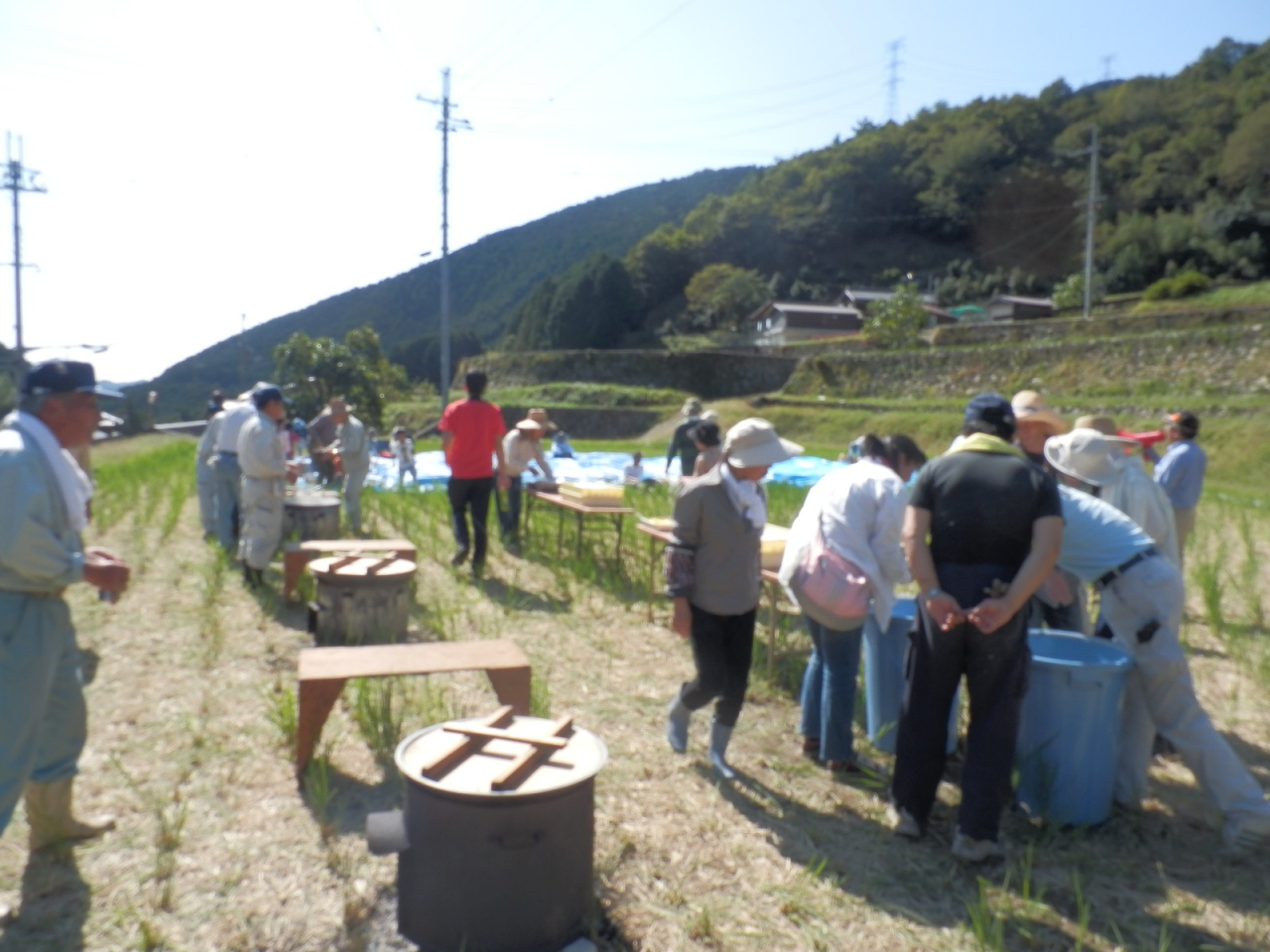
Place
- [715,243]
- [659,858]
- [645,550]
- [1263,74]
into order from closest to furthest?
[659,858], [645,550], [1263,74], [715,243]

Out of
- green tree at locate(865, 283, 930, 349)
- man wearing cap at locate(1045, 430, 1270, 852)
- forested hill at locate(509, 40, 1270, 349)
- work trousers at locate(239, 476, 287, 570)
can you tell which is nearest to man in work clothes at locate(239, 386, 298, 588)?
work trousers at locate(239, 476, 287, 570)

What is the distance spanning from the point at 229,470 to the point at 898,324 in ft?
124

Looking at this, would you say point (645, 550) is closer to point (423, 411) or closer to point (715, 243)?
point (423, 411)

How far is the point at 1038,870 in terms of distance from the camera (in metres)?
3.21

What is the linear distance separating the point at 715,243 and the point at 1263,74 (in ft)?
137

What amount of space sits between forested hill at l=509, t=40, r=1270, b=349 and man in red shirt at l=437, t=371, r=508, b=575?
59370mm

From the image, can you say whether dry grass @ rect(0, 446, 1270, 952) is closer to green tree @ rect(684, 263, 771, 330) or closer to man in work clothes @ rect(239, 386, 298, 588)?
man in work clothes @ rect(239, 386, 298, 588)

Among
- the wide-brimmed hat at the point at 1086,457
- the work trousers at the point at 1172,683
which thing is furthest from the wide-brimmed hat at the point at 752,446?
the work trousers at the point at 1172,683

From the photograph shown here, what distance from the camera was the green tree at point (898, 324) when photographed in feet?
A: 135

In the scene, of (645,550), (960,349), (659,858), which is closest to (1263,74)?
(960,349)

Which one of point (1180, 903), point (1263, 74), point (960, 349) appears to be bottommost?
point (1180, 903)

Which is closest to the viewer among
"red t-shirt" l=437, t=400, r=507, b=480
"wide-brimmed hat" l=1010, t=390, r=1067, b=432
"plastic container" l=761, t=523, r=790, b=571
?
"wide-brimmed hat" l=1010, t=390, r=1067, b=432

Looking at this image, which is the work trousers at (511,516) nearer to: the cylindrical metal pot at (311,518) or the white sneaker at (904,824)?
the cylindrical metal pot at (311,518)

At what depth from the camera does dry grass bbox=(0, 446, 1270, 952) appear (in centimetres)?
280
